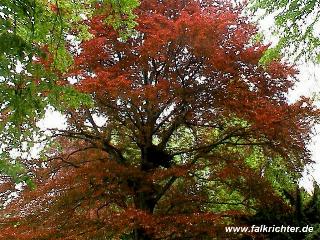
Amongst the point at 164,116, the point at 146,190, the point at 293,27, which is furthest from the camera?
the point at 164,116

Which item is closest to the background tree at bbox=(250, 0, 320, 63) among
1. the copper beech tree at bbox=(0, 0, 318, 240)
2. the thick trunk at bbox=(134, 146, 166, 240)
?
the copper beech tree at bbox=(0, 0, 318, 240)

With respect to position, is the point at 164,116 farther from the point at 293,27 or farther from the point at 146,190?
the point at 293,27

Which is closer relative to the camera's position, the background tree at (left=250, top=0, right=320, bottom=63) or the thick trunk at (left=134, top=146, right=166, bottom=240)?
the background tree at (left=250, top=0, right=320, bottom=63)

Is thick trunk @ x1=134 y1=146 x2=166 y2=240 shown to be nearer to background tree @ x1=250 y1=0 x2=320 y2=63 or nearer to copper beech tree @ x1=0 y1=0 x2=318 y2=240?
copper beech tree @ x1=0 y1=0 x2=318 y2=240

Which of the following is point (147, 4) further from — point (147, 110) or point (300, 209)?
point (300, 209)

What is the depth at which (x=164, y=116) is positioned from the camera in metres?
7.77

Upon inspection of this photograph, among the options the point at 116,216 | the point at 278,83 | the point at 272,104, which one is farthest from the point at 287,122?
the point at 116,216

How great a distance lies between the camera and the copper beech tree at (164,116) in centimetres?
599

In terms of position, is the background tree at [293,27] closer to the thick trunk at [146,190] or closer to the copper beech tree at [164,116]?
the copper beech tree at [164,116]

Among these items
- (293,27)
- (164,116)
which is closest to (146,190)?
(164,116)

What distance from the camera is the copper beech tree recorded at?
5.99 metres

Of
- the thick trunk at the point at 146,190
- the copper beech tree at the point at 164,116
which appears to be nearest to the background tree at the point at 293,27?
the copper beech tree at the point at 164,116

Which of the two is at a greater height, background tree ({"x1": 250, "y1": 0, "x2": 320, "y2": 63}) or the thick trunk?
background tree ({"x1": 250, "y1": 0, "x2": 320, "y2": 63})

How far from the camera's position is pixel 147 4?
23.9 ft
